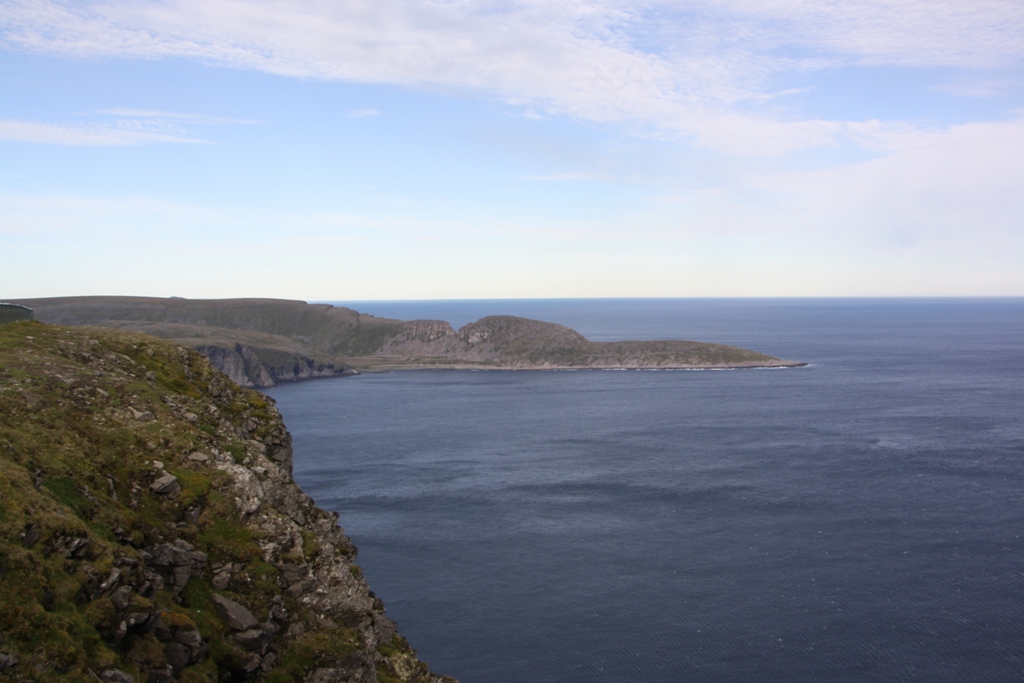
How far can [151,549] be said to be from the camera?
2622cm

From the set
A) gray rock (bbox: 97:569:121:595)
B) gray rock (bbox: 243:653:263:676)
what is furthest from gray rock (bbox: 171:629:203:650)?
gray rock (bbox: 97:569:121:595)

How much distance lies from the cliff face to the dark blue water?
31.1 meters

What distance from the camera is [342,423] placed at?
160 meters

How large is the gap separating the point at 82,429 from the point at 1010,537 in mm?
89078

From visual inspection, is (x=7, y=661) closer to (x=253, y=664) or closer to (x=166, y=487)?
(x=253, y=664)

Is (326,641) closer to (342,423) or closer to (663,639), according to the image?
(663,639)

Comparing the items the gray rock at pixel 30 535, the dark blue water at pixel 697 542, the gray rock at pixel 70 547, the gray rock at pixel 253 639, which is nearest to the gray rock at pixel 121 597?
the gray rock at pixel 70 547

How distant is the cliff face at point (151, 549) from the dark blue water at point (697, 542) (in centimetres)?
3113

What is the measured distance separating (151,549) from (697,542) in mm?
66321

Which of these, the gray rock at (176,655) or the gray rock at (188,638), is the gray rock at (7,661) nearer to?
the gray rock at (176,655)

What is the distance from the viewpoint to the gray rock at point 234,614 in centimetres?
2622

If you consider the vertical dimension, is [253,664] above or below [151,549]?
below

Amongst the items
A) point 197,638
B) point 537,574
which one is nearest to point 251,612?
point 197,638

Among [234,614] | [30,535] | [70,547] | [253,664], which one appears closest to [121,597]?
[70,547]
